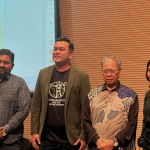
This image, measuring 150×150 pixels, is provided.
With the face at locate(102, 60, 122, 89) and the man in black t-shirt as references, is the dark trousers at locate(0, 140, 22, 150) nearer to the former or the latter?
the man in black t-shirt

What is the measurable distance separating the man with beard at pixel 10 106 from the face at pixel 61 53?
19.6 inches

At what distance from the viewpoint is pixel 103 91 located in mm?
1917

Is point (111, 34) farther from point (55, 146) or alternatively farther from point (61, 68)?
point (55, 146)

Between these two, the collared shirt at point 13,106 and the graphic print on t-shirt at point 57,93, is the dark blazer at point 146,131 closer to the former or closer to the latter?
the graphic print on t-shirt at point 57,93

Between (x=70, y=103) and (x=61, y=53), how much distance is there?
54 cm

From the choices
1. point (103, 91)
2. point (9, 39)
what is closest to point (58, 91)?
point (103, 91)

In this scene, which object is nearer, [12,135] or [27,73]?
[12,135]

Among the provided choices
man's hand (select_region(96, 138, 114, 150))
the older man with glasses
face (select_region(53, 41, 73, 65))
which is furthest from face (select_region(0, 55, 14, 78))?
man's hand (select_region(96, 138, 114, 150))

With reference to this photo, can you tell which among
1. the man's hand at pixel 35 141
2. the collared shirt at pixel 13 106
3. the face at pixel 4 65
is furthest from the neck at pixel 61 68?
the man's hand at pixel 35 141

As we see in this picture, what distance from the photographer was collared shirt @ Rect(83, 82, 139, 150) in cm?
175

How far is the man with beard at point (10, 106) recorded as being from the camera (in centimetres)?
216

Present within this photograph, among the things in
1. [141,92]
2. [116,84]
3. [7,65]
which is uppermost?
[7,65]

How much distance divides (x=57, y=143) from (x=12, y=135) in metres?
0.49

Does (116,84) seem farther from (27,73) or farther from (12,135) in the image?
(27,73)
